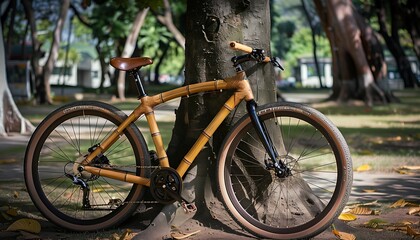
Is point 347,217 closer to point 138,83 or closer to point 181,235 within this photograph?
point 181,235

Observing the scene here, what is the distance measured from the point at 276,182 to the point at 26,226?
1.69 m

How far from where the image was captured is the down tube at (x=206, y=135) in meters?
4.61

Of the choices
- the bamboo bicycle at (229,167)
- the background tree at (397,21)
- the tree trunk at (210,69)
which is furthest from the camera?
the background tree at (397,21)

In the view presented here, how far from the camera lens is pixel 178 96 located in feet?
15.4

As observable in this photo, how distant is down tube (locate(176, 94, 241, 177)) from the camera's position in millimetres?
4613

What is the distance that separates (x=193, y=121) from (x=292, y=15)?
115 metres

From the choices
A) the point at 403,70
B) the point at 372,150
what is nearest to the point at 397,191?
the point at 372,150

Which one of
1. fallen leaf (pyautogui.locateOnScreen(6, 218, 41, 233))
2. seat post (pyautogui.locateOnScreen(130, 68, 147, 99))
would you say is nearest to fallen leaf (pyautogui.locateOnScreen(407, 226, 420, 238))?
seat post (pyautogui.locateOnScreen(130, 68, 147, 99))

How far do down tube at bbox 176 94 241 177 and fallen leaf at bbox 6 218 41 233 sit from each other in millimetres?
1016

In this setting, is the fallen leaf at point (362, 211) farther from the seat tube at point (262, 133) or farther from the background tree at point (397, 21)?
the background tree at point (397, 21)

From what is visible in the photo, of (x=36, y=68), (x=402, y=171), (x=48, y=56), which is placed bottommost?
(x=402, y=171)

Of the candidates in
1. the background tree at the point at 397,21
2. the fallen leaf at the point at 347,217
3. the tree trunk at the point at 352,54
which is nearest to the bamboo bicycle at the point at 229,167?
the fallen leaf at the point at 347,217

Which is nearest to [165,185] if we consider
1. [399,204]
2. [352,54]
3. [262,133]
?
[262,133]

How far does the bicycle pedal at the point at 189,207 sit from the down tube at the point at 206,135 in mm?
193
